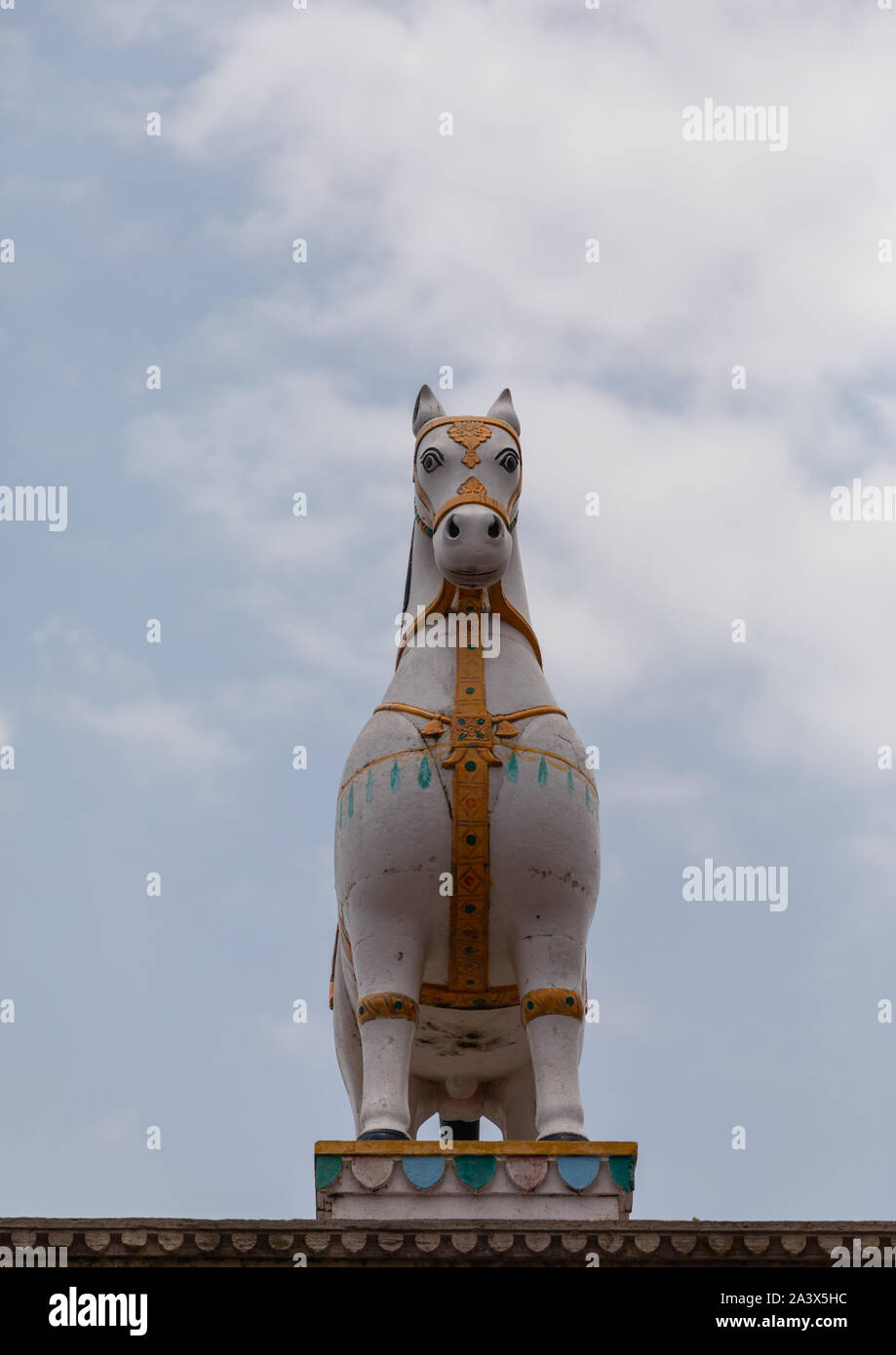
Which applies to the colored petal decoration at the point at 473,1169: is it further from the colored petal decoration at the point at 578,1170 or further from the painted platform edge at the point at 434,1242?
the painted platform edge at the point at 434,1242

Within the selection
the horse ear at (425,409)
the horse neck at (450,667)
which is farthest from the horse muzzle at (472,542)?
the horse ear at (425,409)

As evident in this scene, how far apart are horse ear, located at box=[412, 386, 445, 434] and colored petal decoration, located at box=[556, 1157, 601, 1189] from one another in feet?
15.1

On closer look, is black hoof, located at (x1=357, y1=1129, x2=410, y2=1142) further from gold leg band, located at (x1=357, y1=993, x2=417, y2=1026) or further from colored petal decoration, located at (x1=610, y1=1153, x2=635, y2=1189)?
colored petal decoration, located at (x1=610, y1=1153, x2=635, y2=1189)

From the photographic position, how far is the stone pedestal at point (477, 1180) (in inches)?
542

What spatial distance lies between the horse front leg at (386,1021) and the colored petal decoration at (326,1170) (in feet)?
1.46

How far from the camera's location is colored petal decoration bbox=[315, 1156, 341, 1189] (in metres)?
13.8

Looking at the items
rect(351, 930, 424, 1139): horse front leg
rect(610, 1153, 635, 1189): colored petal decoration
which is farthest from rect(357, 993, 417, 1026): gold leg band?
rect(610, 1153, 635, 1189): colored petal decoration

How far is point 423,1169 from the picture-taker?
13836mm

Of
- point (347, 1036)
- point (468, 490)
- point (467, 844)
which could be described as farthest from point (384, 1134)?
point (468, 490)

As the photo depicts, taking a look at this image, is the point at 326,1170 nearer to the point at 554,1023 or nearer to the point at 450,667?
the point at 554,1023

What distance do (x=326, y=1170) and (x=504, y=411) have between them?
490 centimetres

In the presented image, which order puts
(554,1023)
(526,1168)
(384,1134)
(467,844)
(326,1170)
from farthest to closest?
(467,844), (554,1023), (384,1134), (526,1168), (326,1170)

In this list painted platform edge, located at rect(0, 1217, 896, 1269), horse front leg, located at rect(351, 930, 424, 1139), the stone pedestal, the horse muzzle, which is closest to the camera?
painted platform edge, located at rect(0, 1217, 896, 1269)
